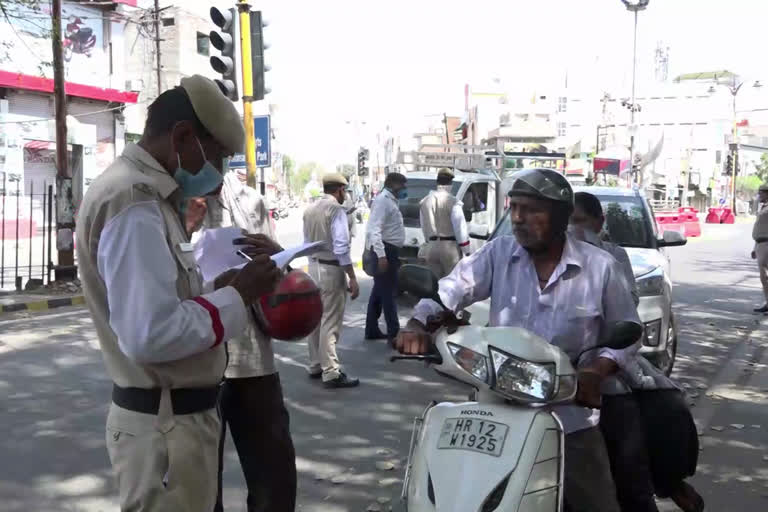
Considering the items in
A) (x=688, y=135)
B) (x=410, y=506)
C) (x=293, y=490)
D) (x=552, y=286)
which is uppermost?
(x=688, y=135)

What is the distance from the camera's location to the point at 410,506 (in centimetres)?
231

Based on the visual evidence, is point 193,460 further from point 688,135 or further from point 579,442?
point 688,135

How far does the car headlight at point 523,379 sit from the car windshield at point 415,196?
1030 cm

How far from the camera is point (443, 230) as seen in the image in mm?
9836

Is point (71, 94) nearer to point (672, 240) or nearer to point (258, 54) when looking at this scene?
point (258, 54)

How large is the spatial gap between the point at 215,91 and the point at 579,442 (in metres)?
1.55

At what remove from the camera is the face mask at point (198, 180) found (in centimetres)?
217

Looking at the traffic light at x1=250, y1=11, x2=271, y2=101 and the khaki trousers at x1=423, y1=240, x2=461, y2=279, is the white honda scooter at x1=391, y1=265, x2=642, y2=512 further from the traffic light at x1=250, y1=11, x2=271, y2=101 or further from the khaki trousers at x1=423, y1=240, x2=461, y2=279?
the traffic light at x1=250, y1=11, x2=271, y2=101

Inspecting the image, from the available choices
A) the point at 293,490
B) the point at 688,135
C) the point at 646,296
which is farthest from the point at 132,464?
the point at 688,135

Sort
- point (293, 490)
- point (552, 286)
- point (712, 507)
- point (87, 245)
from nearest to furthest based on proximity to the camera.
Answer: point (87, 245), point (552, 286), point (293, 490), point (712, 507)

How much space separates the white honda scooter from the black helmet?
0.56 meters

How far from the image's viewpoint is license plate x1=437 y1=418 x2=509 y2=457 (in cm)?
223

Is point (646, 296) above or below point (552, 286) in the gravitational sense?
below

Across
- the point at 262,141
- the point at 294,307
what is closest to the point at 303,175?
the point at 262,141
